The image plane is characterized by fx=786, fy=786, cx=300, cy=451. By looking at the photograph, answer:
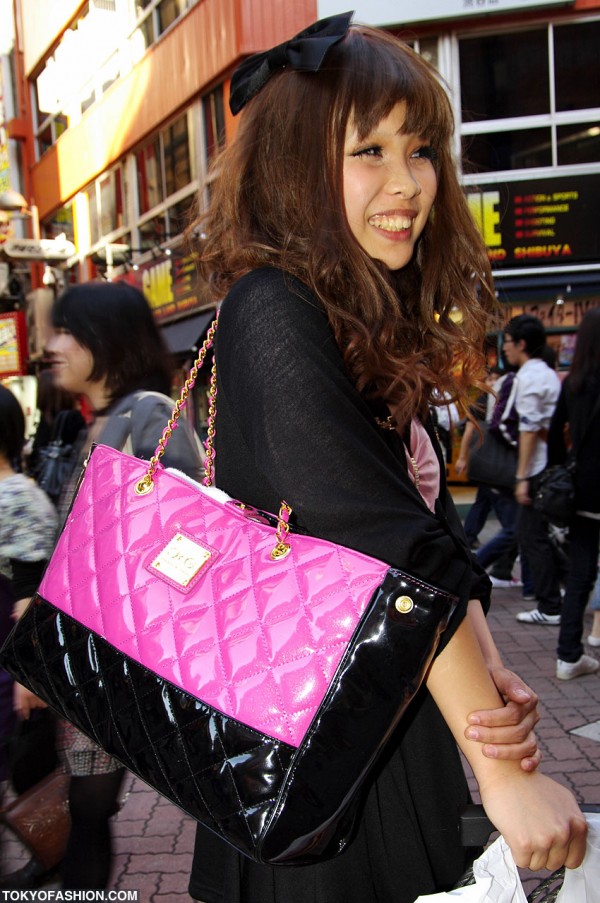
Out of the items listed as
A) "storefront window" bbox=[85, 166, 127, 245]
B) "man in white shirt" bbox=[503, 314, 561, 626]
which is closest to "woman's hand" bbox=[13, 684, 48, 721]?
"man in white shirt" bbox=[503, 314, 561, 626]

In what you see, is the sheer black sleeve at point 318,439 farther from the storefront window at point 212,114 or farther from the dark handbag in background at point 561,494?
the storefront window at point 212,114

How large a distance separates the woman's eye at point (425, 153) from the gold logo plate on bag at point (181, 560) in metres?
0.70

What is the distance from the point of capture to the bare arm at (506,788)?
93cm

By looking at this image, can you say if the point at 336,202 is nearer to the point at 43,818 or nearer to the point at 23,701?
the point at 23,701

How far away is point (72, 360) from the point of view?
97.9 inches

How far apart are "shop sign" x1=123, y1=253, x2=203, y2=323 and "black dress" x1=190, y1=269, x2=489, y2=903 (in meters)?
10.8

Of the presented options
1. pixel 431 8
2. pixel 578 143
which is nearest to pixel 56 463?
pixel 431 8

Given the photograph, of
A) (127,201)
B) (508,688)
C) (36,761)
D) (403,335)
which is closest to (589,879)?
(508,688)

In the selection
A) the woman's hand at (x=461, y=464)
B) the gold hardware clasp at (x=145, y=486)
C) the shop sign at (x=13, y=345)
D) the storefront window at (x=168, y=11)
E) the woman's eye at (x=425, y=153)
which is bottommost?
the woman's hand at (x=461, y=464)

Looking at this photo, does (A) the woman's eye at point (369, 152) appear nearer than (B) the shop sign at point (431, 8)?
Yes

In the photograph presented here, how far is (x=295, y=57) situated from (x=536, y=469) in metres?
4.75

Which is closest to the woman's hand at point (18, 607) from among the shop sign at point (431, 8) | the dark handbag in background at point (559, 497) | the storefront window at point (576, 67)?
the dark handbag in background at point (559, 497)

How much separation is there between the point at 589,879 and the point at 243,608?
0.57m

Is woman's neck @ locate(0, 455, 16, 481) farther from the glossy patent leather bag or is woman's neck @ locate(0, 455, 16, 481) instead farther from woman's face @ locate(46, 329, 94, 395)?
the glossy patent leather bag
